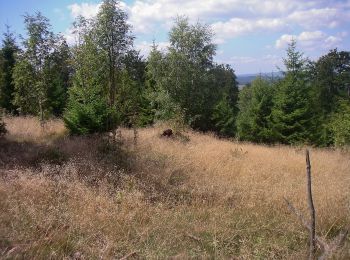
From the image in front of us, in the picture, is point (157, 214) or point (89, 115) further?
point (89, 115)

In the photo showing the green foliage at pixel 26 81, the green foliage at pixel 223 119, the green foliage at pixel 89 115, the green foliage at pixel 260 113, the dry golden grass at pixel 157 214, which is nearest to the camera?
the dry golden grass at pixel 157 214

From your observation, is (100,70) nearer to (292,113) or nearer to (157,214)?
(157,214)

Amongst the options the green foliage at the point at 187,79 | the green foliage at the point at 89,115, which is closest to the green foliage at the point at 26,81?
the green foliage at the point at 89,115

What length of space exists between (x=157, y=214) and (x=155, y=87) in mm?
23347

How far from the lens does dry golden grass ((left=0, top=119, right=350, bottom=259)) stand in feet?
13.6

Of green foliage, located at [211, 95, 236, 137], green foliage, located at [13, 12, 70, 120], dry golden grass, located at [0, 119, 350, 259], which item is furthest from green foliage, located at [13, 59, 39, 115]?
green foliage, located at [211, 95, 236, 137]

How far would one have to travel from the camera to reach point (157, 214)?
537cm

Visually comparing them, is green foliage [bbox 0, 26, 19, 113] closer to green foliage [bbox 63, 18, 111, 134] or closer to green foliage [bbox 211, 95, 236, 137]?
green foliage [bbox 63, 18, 111, 134]

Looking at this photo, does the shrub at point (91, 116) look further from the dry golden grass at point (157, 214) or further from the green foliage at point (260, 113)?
the green foliage at point (260, 113)

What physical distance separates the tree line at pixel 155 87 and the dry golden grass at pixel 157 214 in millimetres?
5260

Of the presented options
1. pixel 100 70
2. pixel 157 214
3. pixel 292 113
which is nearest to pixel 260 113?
pixel 292 113

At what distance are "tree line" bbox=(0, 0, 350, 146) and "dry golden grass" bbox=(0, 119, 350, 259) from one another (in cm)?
526

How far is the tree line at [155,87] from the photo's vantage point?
42.7 ft

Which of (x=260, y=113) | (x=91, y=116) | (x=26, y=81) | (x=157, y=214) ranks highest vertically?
(x=26, y=81)
